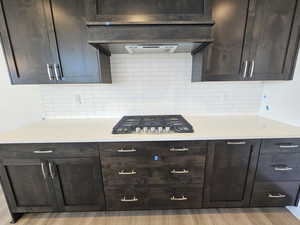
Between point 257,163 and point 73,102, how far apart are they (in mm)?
2177

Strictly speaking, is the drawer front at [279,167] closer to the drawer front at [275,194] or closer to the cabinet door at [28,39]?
the drawer front at [275,194]

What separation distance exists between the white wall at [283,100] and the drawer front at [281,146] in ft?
1.01

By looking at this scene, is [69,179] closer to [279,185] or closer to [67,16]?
[67,16]

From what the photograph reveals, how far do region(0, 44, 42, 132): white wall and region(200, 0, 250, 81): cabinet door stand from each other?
6.99ft

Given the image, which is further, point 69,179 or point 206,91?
point 206,91

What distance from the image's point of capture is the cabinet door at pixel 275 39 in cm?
127

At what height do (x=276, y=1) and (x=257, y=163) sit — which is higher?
(x=276, y=1)

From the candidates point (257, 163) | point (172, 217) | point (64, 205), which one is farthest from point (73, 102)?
point (257, 163)

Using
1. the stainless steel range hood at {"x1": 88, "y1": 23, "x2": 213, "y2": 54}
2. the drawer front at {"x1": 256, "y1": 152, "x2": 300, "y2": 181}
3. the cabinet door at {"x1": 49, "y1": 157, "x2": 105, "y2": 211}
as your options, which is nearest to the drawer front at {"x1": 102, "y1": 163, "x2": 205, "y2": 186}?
the cabinet door at {"x1": 49, "y1": 157, "x2": 105, "y2": 211}

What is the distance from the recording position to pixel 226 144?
4.09 feet

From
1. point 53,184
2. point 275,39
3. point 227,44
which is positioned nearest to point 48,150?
point 53,184

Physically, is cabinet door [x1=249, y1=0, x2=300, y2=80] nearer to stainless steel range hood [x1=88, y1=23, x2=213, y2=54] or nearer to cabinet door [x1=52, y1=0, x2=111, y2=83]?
stainless steel range hood [x1=88, y1=23, x2=213, y2=54]

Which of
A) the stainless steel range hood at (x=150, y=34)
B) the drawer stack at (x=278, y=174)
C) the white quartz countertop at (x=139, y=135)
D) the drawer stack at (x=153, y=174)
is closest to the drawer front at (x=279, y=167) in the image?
the drawer stack at (x=278, y=174)

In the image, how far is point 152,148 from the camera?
4.05 feet
